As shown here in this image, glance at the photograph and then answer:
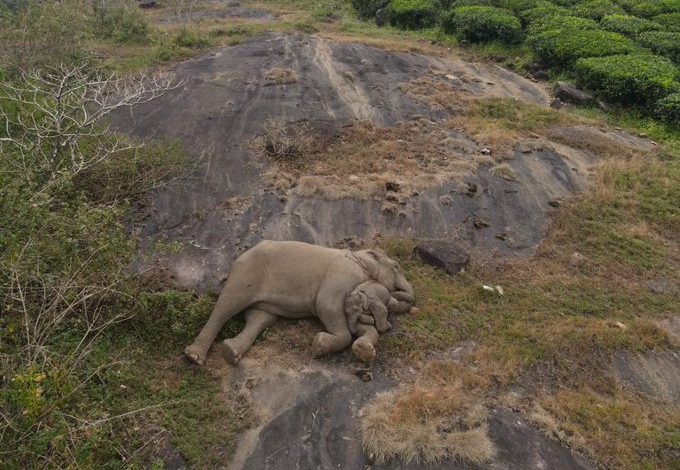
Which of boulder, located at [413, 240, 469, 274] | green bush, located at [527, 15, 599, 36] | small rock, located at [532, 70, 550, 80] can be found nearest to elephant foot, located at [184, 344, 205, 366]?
boulder, located at [413, 240, 469, 274]

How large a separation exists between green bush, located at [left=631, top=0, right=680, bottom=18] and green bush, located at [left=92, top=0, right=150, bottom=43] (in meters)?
20.6

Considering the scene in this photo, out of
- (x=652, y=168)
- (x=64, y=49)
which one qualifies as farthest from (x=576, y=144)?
(x=64, y=49)

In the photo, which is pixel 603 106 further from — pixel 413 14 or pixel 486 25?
pixel 413 14

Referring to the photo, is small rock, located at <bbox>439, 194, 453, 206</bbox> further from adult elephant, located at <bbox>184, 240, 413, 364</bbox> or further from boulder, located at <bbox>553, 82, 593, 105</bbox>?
boulder, located at <bbox>553, 82, 593, 105</bbox>

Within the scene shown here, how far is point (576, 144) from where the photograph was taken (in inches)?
454

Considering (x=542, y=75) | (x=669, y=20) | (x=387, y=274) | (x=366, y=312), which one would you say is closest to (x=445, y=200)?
(x=387, y=274)

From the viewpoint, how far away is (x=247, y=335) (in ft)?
19.8

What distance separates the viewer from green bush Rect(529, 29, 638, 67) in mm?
15906

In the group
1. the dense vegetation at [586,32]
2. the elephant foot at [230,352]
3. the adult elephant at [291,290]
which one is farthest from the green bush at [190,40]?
the elephant foot at [230,352]

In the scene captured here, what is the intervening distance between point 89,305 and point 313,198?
14.6ft

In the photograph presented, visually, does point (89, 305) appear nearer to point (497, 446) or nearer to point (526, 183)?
point (497, 446)

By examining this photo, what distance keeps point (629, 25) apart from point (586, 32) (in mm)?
3016

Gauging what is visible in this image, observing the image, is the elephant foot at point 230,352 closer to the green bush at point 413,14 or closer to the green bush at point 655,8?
the green bush at point 413,14

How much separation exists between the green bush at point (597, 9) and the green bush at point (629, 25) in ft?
4.91
